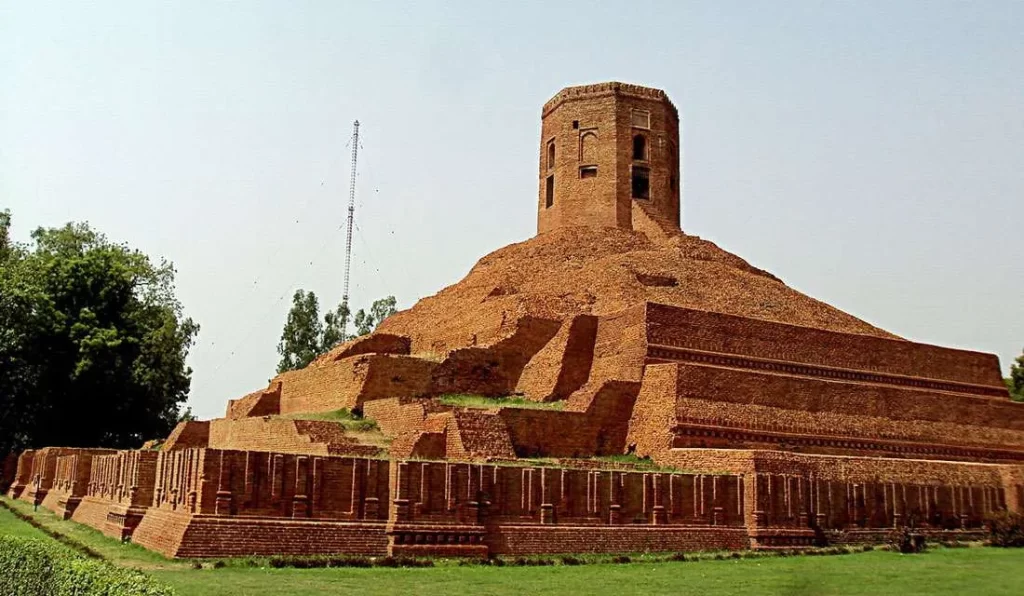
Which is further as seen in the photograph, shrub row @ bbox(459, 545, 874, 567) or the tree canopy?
the tree canopy

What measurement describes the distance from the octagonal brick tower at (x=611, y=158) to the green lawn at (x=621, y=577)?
18949 mm

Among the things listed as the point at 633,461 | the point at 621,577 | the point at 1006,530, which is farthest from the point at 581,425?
the point at 621,577

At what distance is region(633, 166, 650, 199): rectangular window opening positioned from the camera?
34062 millimetres

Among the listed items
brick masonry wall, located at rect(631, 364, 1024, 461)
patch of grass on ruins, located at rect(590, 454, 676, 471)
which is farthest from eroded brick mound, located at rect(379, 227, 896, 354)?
patch of grass on ruins, located at rect(590, 454, 676, 471)

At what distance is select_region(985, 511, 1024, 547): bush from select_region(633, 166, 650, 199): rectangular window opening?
16.5m

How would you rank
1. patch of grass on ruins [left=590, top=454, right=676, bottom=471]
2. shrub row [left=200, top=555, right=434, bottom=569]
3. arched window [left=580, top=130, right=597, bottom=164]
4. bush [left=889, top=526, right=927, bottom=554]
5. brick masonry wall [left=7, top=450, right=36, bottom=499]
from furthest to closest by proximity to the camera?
1. arched window [left=580, top=130, right=597, bottom=164]
2. brick masonry wall [left=7, top=450, right=36, bottom=499]
3. patch of grass on ruins [left=590, top=454, right=676, bottom=471]
4. bush [left=889, top=526, right=927, bottom=554]
5. shrub row [left=200, top=555, right=434, bottom=569]

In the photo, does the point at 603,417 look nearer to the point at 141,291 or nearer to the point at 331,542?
the point at 331,542

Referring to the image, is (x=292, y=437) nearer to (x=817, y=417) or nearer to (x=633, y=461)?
(x=633, y=461)

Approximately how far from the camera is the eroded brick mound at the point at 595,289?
26344mm

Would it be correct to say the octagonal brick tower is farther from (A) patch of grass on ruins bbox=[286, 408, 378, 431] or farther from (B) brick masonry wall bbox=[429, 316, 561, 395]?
(A) patch of grass on ruins bbox=[286, 408, 378, 431]

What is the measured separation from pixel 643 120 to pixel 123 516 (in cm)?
2356

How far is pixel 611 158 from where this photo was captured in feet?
110

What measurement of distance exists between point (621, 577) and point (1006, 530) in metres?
10.4

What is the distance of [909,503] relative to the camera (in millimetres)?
19969
